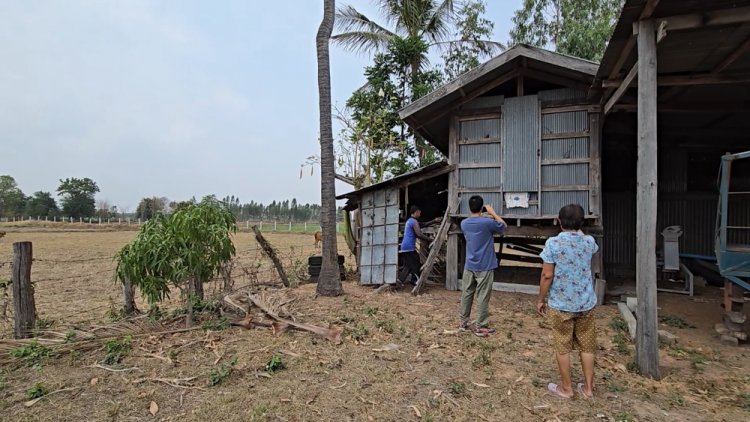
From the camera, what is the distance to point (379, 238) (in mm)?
9320

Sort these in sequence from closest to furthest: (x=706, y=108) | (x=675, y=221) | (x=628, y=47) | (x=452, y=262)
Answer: (x=628, y=47) → (x=706, y=108) → (x=452, y=262) → (x=675, y=221)

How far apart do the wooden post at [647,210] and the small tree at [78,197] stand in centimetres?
7487

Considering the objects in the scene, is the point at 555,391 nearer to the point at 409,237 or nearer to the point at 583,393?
the point at 583,393

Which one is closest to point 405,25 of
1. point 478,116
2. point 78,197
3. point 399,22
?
point 399,22

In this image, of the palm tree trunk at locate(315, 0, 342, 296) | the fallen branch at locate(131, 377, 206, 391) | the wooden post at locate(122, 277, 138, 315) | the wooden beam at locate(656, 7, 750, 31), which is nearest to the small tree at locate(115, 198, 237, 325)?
the wooden post at locate(122, 277, 138, 315)

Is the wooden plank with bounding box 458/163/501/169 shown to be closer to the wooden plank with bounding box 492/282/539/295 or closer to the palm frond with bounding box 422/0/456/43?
the wooden plank with bounding box 492/282/539/295

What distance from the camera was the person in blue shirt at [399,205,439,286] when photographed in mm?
8570

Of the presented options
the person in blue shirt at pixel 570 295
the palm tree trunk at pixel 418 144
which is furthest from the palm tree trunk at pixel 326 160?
the palm tree trunk at pixel 418 144

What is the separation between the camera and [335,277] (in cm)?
757

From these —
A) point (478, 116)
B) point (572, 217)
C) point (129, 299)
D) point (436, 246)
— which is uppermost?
point (478, 116)

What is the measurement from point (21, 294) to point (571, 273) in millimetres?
6363

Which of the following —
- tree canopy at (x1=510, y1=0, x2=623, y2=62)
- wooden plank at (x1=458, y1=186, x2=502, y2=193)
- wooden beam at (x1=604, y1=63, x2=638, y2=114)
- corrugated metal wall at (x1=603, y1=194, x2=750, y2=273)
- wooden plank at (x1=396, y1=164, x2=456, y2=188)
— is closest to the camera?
wooden beam at (x1=604, y1=63, x2=638, y2=114)

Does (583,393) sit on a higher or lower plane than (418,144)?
lower

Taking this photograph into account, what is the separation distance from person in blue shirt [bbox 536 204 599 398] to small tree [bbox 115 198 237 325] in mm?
4283
